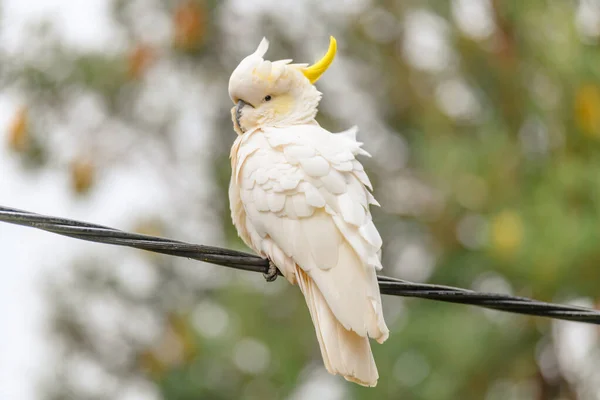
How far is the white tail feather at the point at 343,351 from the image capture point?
7.33ft

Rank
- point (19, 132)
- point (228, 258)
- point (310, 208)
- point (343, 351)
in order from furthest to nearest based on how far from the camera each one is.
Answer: point (19, 132) < point (310, 208) < point (343, 351) < point (228, 258)

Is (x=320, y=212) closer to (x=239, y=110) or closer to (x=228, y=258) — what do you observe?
(x=228, y=258)

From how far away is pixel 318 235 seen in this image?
7.75 feet

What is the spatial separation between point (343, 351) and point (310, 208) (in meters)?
0.39

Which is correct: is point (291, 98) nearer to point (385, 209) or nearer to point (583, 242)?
point (583, 242)

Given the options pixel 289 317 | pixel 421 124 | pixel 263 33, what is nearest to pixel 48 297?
pixel 289 317

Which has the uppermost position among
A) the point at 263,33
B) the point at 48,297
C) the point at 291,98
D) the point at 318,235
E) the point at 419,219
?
the point at 263,33

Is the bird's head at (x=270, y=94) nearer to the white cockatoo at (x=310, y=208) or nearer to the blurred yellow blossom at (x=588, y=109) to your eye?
the white cockatoo at (x=310, y=208)

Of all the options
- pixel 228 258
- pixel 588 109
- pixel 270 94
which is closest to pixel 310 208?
pixel 228 258

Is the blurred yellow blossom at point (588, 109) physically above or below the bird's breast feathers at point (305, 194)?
above

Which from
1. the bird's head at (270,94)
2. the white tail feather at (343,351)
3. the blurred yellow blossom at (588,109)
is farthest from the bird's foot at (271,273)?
the blurred yellow blossom at (588,109)

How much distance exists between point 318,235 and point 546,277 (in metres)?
2.18

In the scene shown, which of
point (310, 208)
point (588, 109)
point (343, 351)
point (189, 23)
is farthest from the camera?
point (189, 23)

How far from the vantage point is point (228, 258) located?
83.3 inches
